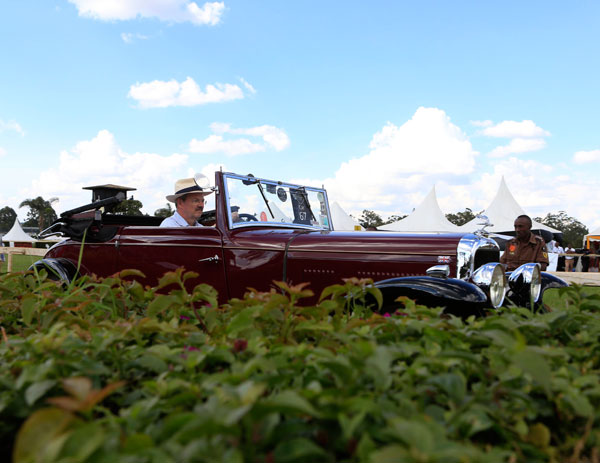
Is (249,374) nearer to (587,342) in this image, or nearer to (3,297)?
(587,342)

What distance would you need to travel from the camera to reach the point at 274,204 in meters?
5.50

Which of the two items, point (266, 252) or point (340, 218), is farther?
point (340, 218)

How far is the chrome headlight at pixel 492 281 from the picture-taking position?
369cm

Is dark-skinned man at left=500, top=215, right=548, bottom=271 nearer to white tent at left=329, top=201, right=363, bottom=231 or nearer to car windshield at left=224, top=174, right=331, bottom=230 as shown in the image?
car windshield at left=224, top=174, right=331, bottom=230

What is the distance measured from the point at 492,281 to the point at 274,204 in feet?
8.43

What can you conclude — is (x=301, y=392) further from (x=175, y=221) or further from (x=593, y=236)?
(x=593, y=236)

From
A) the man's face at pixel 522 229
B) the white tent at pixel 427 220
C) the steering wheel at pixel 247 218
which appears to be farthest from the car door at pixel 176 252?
the white tent at pixel 427 220

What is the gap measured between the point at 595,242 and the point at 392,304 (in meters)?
29.8

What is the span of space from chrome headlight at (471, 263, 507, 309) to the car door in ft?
7.63

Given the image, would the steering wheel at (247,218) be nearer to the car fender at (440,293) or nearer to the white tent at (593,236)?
the car fender at (440,293)

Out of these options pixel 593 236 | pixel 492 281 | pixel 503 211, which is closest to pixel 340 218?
pixel 503 211

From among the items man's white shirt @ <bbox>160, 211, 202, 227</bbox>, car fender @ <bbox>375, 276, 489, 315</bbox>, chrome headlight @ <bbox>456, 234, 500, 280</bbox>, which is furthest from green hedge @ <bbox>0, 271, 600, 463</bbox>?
man's white shirt @ <bbox>160, 211, 202, 227</bbox>

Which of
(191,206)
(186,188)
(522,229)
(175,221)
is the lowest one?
→ (522,229)

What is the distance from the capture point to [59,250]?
553 centimetres
